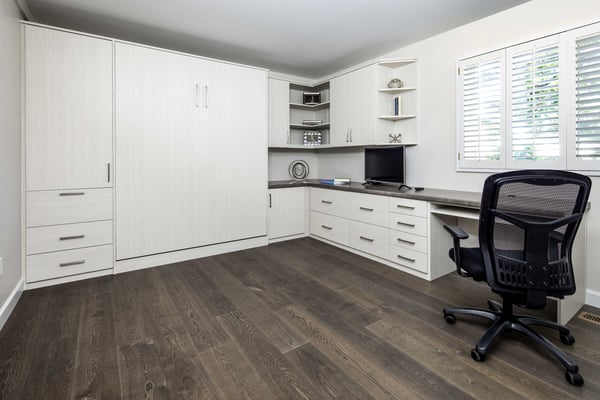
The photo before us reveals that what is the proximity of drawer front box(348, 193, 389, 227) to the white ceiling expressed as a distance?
1790 millimetres

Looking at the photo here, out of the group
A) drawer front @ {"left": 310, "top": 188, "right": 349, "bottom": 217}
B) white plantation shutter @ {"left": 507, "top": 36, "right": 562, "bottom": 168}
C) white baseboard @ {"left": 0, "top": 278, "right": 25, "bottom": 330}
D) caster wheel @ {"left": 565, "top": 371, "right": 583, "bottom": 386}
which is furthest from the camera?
drawer front @ {"left": 310, "top": 188, "right": 349, "bottom": 217}

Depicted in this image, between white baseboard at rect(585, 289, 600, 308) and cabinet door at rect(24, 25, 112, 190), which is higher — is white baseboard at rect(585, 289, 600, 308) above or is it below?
below

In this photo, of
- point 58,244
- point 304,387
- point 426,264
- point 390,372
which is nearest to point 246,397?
point 304,387

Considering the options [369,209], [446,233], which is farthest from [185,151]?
[446,233]

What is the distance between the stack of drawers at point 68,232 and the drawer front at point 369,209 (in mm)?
2603

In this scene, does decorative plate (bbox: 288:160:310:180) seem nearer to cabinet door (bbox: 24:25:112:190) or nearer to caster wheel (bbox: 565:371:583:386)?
cabinet door (bbox: 24:25:112:190)

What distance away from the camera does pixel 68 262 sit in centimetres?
286

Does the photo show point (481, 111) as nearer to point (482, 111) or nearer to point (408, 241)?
point (482, 111)

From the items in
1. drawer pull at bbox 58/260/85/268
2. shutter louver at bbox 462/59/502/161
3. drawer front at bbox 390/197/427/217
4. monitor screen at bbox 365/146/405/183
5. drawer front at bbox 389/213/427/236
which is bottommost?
drawer pull at bbox 58/260/85/268

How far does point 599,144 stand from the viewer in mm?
2273

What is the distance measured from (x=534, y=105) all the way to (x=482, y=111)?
1.42ft

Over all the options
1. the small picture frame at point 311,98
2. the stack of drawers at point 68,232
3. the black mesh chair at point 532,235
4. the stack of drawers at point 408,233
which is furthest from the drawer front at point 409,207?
the stack of drawers at point 68,232

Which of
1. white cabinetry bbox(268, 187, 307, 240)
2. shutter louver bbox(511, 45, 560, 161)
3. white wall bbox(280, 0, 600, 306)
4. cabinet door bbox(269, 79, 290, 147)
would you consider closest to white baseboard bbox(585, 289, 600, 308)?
white wall bbox(280, 0, 600, 306)

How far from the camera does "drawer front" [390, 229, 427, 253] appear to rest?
2.91m
